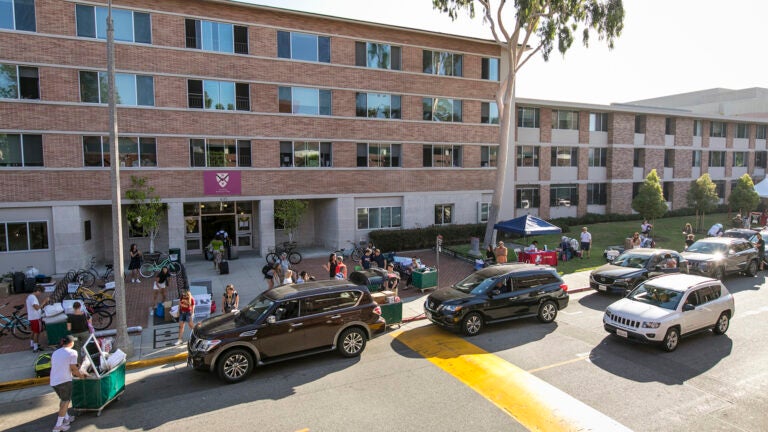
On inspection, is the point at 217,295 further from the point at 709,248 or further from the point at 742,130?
the point at 742,130

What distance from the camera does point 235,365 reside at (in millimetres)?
10047

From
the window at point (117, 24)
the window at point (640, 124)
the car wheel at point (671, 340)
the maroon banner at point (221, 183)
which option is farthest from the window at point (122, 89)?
the window at point (640, 124)

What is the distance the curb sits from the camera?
396 inches

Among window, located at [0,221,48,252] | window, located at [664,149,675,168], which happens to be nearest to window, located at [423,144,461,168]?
window, located at [0,221,48,252]

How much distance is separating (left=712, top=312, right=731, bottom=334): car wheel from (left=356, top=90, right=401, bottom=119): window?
63.4 ft

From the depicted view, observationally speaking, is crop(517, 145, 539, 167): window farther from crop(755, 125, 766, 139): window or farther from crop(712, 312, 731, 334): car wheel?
crop(755, 125, 766, 139): window

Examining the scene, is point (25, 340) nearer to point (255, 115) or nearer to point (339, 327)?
point (339, 327)

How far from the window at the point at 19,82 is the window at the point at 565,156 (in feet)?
104

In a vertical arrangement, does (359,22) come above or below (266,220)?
above

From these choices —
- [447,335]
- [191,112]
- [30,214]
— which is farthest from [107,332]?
[191,112]

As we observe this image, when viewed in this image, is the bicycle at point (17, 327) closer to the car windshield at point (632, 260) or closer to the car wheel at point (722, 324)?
the car wheel at point (722, 324)

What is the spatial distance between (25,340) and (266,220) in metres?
12.7

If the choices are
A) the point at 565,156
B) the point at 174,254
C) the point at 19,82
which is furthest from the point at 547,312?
the point at 565,156

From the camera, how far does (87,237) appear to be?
22.1 meters
